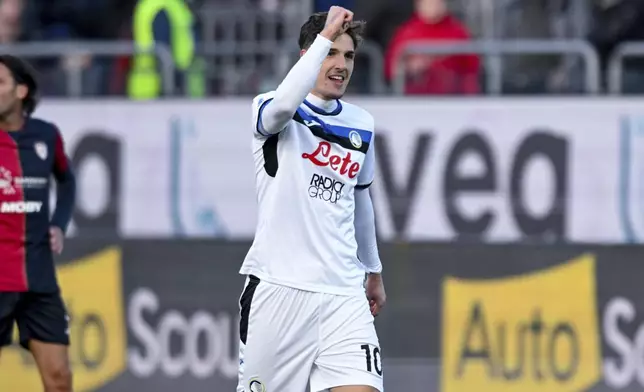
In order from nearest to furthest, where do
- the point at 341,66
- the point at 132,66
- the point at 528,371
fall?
A: the point at 341,66
the point at 528,371
the point at 132,66

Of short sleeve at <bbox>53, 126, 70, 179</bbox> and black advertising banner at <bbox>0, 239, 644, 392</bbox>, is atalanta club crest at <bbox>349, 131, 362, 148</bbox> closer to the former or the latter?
short sleeve at <bbox>53, 126, 70, 179</bbox>

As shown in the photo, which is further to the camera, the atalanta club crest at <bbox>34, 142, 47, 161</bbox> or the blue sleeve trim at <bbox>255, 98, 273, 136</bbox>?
the atalanta club crest at <bbox>34, 142, 47, 161</bbox>

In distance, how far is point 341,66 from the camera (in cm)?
550

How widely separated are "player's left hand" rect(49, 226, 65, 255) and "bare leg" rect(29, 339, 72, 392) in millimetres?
507

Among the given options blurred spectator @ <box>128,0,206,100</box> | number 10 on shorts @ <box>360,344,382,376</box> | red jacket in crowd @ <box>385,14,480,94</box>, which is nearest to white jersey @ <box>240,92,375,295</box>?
number 10 on shorts @ <box>360,344,382,376</box>

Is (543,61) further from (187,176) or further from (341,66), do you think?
(341,66)

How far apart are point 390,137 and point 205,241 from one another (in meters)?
1.45

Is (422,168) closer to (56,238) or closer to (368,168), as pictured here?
(56,238)

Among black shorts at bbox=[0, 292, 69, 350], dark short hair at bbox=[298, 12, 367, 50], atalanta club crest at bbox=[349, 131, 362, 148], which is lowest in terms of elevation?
black shorts at bbox=[0, 292, 69, 350]

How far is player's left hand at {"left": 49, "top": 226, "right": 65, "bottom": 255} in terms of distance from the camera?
7.27 metres

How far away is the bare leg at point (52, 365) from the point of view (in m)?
7.14

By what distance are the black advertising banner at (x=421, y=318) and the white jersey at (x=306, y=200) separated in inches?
131

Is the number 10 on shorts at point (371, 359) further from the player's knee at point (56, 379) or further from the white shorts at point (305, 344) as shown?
the player's knee at point (56, 379)

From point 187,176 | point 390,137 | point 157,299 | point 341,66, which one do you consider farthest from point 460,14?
point 341,66
